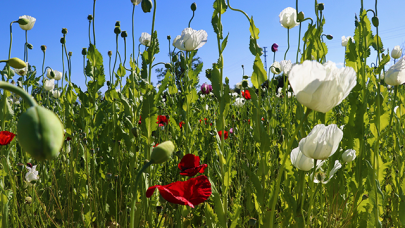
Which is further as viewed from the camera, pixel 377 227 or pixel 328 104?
pixel 377 227

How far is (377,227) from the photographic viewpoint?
990 mm

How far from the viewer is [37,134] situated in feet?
A: 0.90

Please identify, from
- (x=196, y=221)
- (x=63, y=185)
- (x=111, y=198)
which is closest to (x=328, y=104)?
(x=196, y=221)

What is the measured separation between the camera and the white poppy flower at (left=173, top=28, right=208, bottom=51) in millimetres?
1459

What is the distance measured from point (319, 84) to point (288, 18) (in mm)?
1174

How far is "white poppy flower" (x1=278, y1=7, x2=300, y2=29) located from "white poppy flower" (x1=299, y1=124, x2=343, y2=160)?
3.37ft

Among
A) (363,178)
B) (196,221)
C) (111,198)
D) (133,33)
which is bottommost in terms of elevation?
(196,221)

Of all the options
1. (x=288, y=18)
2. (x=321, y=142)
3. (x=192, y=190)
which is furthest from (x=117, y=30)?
(x=321, y=142)

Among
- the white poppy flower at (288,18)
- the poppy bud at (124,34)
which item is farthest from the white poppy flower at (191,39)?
the white poppy flower at (288,18)

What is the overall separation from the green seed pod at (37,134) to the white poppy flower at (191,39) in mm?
1239

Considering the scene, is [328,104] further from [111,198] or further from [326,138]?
[111,198]

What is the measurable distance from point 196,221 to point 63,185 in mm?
891

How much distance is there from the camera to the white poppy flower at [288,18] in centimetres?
165

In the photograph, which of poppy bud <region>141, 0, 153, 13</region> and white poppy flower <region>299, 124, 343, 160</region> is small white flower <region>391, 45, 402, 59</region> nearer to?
white poppy flower <region>299, 124, 343, 160</region>
